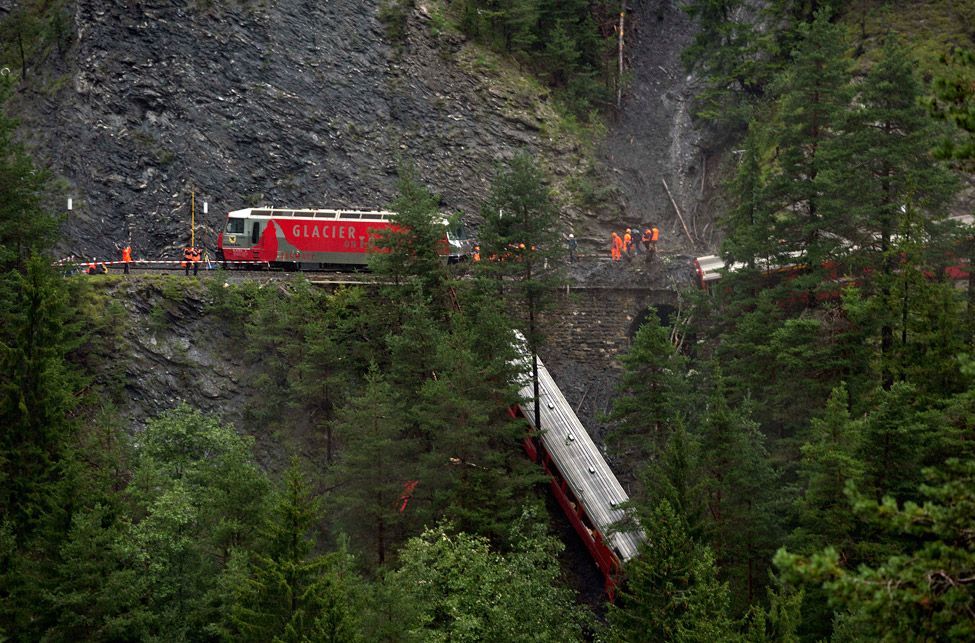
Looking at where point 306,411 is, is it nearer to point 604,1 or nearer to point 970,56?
point 970,56

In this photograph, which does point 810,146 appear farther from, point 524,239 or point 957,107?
point 957,107

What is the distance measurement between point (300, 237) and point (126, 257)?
6.51 metres

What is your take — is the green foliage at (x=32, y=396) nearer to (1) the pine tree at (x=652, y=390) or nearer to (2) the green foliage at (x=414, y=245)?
(2) the green foliage at (x=414, y=245)

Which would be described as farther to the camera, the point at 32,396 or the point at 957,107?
the point at 32,396

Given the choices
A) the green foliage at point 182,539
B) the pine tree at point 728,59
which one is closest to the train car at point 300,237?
the green foliage at point 182,539

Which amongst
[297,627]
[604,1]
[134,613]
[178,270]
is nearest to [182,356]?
[178,270]

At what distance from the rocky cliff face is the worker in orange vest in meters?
0.57

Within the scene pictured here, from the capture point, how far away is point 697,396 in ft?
99.0

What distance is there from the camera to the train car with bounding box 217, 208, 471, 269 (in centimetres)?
3922

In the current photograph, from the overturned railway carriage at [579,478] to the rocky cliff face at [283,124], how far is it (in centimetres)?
1351

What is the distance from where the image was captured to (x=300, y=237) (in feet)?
129

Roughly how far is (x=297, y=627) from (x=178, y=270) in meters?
19.7

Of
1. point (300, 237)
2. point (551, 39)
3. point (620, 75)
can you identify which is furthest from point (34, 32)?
point (620, 75)

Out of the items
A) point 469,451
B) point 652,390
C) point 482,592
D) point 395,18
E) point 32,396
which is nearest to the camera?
point 482,592
